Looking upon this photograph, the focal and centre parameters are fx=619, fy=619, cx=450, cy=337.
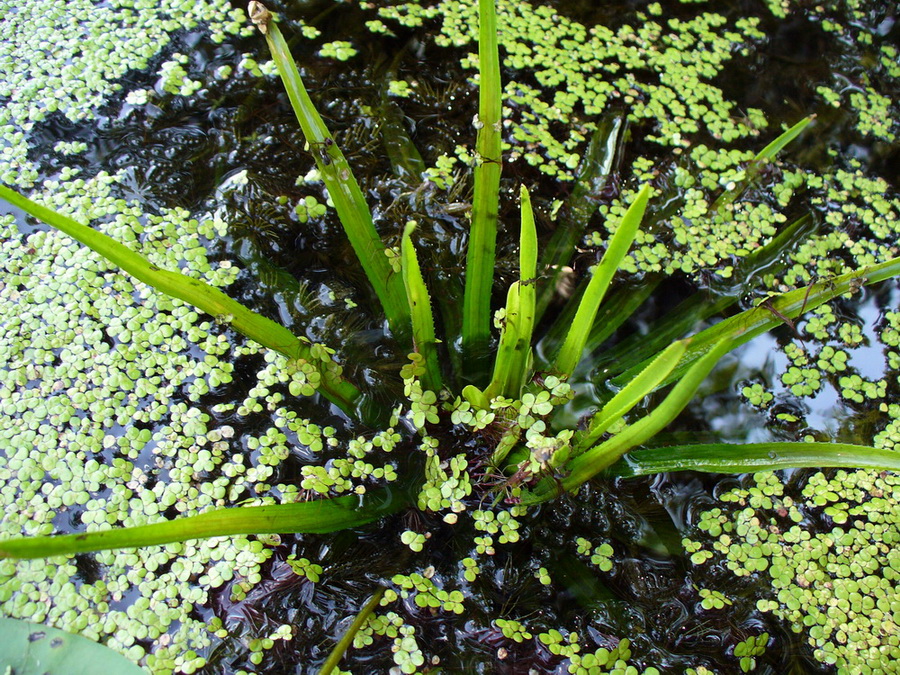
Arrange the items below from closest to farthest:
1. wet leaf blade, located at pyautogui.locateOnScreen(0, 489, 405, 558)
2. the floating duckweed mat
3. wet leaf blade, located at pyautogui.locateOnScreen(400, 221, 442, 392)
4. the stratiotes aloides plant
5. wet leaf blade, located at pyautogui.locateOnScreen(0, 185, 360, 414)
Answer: wet leaf blade, located at pyautogui.locateOnScreen(0, 489, 405, 558) → wet leaf blade, located at pyautogui.locateOnScreen(0, 185, 360, 414) → the stratiotes aloides plant → wet leaf blade, located at pyautogui.locateOnScreen(400, 221, 442, 392) → the floating duckweed mat

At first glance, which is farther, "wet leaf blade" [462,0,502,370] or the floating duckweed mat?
the floating duckweed mat

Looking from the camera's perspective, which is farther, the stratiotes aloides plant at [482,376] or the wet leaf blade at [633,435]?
the stratiotes aloides plant at [482,376]

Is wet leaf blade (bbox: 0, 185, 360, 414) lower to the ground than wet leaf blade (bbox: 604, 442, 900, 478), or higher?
higher

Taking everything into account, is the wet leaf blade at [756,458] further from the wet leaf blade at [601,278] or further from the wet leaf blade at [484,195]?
the wet leaf blade at [484,195]

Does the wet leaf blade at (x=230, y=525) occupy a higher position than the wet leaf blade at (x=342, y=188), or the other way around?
the wet leaf blade at (x=342, y=188)

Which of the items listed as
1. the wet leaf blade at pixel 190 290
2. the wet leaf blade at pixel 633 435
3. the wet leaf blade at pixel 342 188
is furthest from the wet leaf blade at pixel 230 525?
the wet leaf blade at pixel 342 188

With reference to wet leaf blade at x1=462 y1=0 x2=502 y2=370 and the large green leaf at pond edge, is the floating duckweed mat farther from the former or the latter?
the large green leaf at pond edge

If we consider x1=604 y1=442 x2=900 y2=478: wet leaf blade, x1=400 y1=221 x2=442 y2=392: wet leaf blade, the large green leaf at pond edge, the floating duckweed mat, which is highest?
x1=400 y1=221 x2=442 y2=392: wet leaf blade

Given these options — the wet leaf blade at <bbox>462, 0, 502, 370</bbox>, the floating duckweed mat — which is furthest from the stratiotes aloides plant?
the floating duckweed mat
